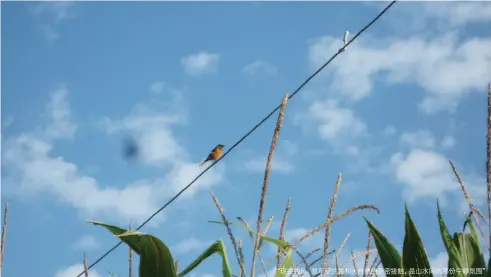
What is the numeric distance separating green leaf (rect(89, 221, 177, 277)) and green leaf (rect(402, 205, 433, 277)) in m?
0.70

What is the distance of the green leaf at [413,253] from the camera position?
6.29ft

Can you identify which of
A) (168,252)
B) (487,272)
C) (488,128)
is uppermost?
(488,128)

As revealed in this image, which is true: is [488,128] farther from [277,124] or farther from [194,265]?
[194,265]

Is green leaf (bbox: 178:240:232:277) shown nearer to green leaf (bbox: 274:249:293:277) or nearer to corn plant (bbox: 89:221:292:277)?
corn plant (bbox: 89:221:292:277)

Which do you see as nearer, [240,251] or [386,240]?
[240,251]

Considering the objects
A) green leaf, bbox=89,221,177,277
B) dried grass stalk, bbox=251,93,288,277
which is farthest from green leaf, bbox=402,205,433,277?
green leaf, bbox=89,221,177,277

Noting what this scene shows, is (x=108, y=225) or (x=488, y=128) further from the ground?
(x=488, y=128)

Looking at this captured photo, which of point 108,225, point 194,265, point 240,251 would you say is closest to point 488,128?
point 240,251

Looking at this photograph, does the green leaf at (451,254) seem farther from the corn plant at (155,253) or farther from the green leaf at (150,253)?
the green leaf at (150,253)

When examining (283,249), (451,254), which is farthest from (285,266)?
(451,254)

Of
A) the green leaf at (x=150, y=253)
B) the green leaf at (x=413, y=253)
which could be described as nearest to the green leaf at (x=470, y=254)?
the green leaf at (x=413, y=253)

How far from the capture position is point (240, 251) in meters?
1.65

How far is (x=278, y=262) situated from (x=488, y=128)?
71 cm

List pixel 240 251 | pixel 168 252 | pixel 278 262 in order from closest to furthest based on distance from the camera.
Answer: pixel 240 251, pixel 168 252, pixel 278 262
